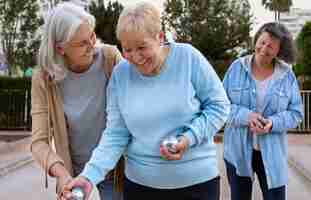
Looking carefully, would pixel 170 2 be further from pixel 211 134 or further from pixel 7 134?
pixel 211 134

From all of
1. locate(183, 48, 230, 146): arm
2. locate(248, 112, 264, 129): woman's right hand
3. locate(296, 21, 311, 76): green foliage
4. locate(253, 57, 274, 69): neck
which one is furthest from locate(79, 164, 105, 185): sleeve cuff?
locate(296, 21, 311, 76): green foliage

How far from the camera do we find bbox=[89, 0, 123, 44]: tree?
78.2 feet

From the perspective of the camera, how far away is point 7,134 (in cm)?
1588

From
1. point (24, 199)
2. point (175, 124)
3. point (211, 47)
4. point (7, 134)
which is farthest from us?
point (211, 47)

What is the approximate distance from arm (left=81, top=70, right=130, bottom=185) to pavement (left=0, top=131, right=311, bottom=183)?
6.32m

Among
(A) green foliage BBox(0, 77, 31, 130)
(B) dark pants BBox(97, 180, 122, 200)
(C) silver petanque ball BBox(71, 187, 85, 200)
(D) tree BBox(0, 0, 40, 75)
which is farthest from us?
(D) tree BBox(0, 0, 40, 75)

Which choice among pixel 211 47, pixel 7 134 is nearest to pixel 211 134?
pixel 7 134

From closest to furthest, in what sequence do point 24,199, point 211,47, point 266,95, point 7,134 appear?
point 266,95 → point 24,199 → point 7,134 → point 211,47

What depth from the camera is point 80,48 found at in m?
2.46

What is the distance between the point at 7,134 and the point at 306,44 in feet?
29.4

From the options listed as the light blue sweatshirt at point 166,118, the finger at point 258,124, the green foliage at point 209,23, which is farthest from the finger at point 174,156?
the green foliage at point 209,23

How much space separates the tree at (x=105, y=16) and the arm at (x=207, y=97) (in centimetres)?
2122

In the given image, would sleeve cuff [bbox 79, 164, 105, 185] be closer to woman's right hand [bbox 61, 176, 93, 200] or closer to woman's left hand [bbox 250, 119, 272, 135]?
woman's right hand [bbox 61, 176, 93, 200]

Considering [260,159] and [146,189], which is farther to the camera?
[260,159]
